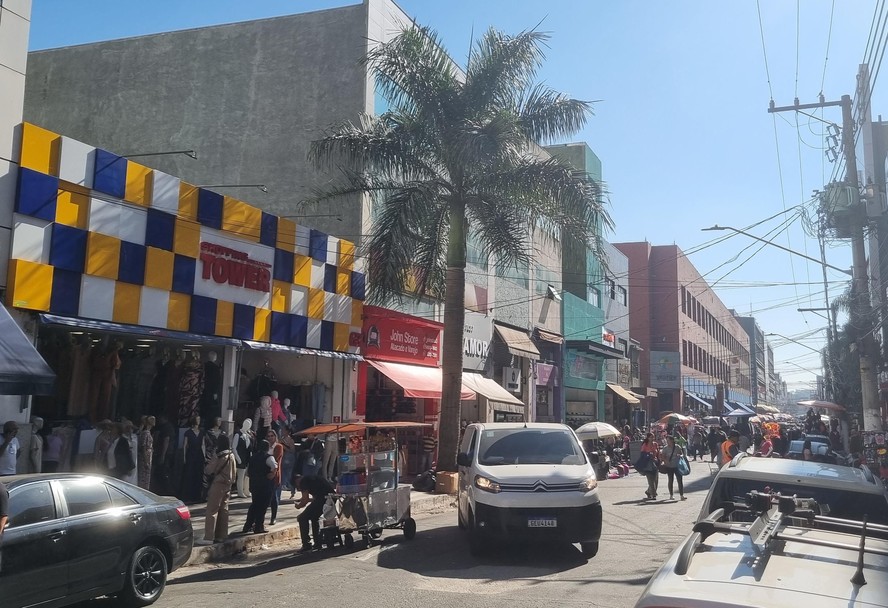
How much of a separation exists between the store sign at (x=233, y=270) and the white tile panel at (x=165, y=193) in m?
0.86

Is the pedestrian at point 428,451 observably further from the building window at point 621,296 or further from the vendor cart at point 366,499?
the building window at point 621,296

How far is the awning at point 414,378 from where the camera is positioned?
2047 cm

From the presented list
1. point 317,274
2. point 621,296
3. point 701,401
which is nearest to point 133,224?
point 317,274

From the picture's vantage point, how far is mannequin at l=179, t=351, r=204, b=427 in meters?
15.6

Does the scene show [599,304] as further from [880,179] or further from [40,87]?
[40,87]

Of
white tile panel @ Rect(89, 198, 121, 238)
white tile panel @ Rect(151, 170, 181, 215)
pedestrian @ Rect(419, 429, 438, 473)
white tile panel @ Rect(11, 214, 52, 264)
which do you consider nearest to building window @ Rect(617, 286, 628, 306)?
pedestrian @ Rect(419, 429, 438, 473)

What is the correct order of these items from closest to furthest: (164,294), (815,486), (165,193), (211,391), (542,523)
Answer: (815,486) → (542,523) → (164,294) → (165,193) → (211,391)

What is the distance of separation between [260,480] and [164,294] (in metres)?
5.05

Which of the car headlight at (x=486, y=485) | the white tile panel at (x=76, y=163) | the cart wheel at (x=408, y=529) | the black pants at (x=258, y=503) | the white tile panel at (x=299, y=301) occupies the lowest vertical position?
the cart wheel at (x=408, y=529)

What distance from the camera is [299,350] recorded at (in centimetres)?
1786

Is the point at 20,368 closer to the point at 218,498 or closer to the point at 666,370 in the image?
the point at 218,498

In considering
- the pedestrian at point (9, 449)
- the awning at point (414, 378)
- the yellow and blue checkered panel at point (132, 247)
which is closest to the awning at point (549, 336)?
the awning at point (414, 378)

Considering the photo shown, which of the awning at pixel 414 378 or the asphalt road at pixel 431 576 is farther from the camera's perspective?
the awning at pixel 414 378

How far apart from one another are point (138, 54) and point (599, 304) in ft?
89.2
